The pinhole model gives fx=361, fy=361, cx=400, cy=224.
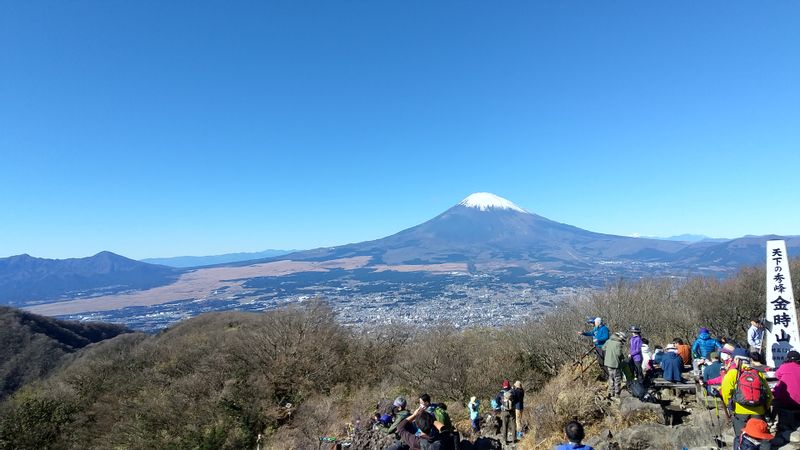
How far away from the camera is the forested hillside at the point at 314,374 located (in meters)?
15.4

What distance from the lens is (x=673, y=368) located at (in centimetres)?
894

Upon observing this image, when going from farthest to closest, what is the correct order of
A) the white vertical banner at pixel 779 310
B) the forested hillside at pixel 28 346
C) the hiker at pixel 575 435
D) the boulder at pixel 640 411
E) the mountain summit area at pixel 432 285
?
the mountain summit area at pixel 432 285
the forested hillside at pixel 28 346
the white vertical banner at pixel 779 310
the boulder at pixel 640 411
the hiker at pixel 575 435

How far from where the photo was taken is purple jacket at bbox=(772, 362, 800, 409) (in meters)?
5.29

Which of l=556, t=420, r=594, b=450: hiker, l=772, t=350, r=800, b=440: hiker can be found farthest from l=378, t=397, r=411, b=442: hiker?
l=772, t=350, r=800, b=440: hiker

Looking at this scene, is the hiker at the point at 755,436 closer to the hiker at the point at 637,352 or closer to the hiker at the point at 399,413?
the hiker at the point at 637,352

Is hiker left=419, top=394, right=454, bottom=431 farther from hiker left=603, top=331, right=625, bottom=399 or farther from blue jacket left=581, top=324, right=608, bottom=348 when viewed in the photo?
blue jacket left=581, top=324, right=608, bottom=348

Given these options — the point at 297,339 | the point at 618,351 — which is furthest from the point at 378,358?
the point at 618,351

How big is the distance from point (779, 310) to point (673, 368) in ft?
8.77

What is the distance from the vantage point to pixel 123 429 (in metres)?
15.2

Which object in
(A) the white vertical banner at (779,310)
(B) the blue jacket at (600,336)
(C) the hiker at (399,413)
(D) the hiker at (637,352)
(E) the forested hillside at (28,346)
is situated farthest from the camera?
(E) the forested hillside at (28,346)

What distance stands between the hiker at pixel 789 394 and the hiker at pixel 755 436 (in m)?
1.04

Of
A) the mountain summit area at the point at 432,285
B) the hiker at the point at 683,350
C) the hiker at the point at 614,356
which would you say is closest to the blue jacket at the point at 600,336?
the hiker at the point at 614,356

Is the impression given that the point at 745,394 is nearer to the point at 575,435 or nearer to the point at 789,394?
the point at 789,394

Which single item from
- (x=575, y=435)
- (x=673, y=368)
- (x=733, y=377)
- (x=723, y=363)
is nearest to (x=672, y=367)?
(x=673, y=368)
